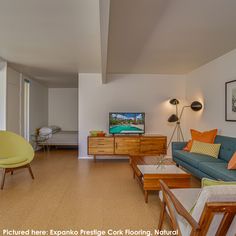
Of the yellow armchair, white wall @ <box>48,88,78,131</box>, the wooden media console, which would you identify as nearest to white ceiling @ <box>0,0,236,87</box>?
the yellow armchair

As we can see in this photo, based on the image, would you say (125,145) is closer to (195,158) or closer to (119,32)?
(195,158)

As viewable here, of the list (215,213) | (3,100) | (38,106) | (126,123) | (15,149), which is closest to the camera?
(215,213)

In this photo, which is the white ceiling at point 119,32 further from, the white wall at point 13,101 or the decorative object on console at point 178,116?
the decorative object on console at point 178,116

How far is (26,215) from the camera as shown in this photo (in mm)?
2441

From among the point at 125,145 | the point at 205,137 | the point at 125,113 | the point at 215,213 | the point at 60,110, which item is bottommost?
the point at 125,145

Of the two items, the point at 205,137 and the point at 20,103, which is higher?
the point at 20,103

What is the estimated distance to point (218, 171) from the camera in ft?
9.21

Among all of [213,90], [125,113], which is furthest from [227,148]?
[125,113]

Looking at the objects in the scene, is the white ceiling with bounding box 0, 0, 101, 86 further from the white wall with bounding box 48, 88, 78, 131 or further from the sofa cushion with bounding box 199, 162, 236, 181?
the white wall with bounding box 48, 88, 78, 131

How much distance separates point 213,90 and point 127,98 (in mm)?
2300

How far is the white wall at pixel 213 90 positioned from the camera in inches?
155

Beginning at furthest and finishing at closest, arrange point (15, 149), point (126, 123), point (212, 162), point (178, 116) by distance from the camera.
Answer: point (178, 116), point (126, 123), point (15, 149), point (212, 162)

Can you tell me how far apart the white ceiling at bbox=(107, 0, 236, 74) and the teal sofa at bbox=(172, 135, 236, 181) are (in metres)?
1.69

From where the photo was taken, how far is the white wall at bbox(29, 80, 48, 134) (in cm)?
685
